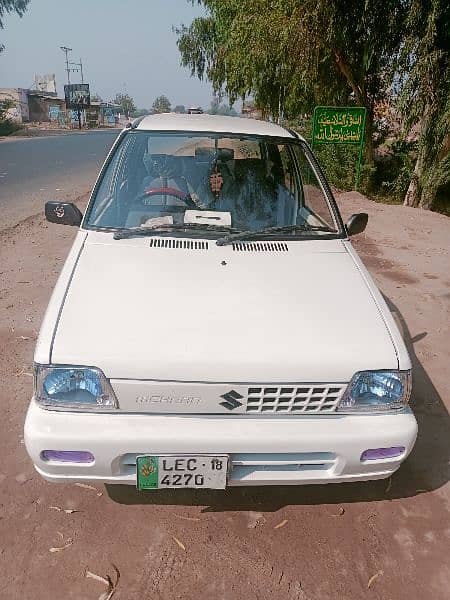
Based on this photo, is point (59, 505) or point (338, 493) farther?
point (338, 493)

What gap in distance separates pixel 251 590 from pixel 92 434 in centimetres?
99

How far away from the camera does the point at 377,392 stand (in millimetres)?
2121

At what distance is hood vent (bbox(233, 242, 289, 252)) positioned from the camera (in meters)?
2.79

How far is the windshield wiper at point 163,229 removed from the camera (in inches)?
112

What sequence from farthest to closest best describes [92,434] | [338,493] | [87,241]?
1. [87,241]
2. [338,493]
3. [92,434]

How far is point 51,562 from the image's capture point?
2.13 metres

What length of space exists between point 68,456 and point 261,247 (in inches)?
61.4

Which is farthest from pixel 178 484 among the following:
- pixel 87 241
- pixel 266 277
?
pixel 87 241

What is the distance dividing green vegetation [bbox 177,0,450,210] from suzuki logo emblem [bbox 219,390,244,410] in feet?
33.3

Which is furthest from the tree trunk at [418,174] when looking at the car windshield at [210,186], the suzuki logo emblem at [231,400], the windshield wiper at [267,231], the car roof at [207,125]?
the suzuki logo emblem at [231,400]

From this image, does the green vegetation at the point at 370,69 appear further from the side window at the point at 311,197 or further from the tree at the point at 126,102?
the tree at the point at 126,102

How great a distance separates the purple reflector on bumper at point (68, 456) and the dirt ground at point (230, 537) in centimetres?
53

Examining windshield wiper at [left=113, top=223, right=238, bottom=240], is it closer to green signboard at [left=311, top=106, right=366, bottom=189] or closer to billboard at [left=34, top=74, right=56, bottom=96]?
green signboard at [left=311, top=106, right=366, bottom=189]

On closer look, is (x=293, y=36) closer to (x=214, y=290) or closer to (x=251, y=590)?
(x=214, y=290)
